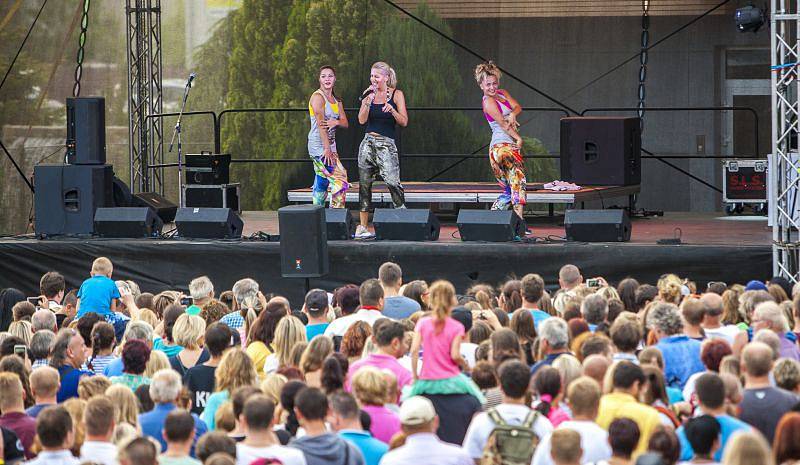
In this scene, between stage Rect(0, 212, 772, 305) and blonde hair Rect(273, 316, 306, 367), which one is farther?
stage Rect(0, 212, 772, 305)

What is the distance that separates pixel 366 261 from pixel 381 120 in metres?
1.34

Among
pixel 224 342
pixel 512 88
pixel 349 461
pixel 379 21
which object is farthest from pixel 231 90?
pixel 349 461

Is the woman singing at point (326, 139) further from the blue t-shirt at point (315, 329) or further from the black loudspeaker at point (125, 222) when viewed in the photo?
the blue t-shirt at point (315, 329)

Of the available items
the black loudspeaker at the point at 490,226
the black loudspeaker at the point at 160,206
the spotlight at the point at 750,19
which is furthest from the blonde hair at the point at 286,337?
the black loudspeaker at the point at 160,206

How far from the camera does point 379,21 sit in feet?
59.9

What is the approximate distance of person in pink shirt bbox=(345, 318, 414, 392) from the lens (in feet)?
19.4

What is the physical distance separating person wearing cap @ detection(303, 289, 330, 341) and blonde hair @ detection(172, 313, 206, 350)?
0.77m

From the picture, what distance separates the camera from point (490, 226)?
1162 cm

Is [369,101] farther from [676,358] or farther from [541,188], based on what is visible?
[676,358]

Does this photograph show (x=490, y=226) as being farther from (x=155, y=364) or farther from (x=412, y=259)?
(x=155, y=364)

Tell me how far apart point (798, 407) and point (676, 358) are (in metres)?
1.25

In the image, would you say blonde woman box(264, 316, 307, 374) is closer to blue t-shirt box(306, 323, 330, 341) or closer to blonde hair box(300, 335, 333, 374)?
blonde hair box(300, 335, 333, 374)

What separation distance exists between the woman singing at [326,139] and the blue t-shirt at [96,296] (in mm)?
3360

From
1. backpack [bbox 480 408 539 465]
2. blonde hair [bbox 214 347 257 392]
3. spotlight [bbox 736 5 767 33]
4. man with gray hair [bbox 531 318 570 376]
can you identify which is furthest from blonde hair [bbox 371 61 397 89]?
backpack [bbox 480 408 539 465]
